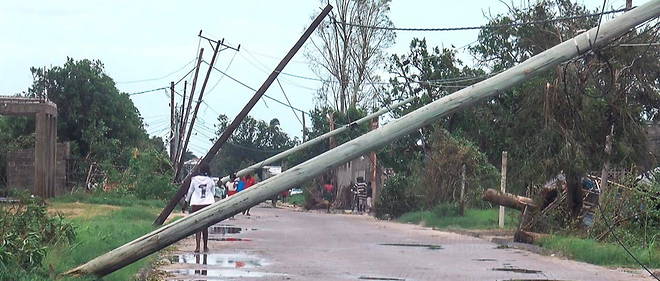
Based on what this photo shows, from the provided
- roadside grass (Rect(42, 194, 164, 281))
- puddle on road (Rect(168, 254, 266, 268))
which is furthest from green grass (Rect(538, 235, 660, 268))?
roadside grass (Rect(42, 194, 164, 281))

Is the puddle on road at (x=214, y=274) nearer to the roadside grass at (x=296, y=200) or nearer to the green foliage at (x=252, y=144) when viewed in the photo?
the roadside grass at (x=296, y=200)

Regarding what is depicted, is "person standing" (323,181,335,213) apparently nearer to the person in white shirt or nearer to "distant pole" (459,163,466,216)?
"distant pole" (459,163,466,216)

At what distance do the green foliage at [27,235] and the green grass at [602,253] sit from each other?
929cm

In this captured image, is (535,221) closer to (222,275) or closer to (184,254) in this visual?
(184,254)

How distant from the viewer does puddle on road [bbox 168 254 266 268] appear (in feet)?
51.4

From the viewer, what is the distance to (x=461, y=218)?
30.2 metres

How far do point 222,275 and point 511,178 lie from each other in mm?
14502

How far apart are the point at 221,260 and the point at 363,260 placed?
2.44 m

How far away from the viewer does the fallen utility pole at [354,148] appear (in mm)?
11219

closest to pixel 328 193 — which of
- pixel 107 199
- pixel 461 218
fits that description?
pixel 107 199

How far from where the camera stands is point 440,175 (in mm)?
32750

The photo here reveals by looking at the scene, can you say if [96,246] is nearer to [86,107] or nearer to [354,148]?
[354,148]

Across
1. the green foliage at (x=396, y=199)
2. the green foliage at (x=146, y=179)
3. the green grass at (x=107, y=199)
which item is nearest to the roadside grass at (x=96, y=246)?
the green grass at (x=107, y=199)

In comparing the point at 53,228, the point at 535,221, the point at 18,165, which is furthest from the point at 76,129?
the point at 53,228
